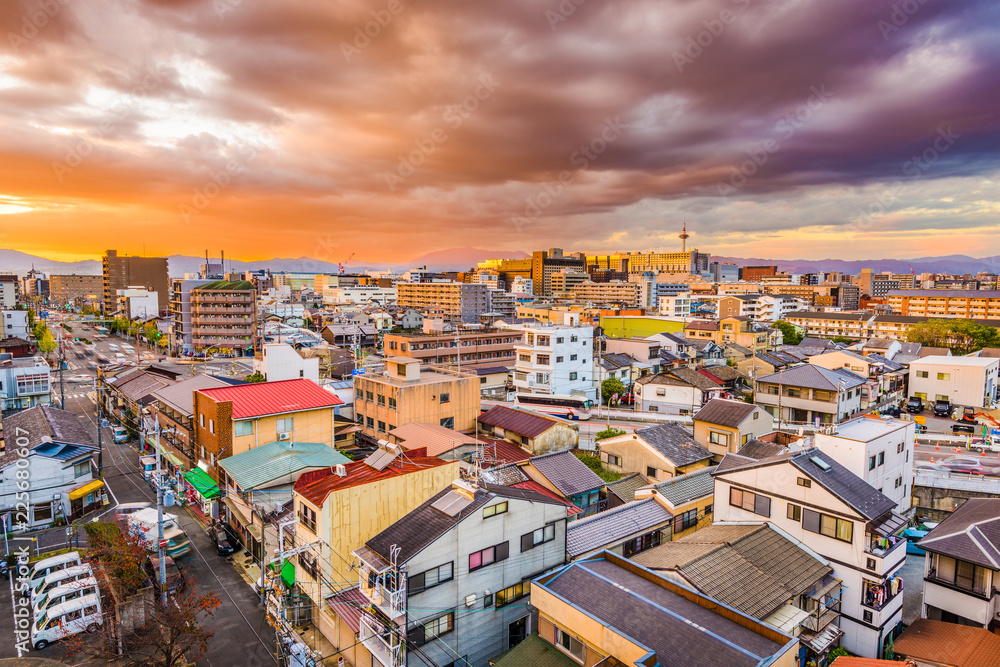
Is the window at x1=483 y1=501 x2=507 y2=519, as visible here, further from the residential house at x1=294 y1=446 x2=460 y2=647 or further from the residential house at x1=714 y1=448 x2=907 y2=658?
the residential house at x1=714 y1=448 x2=907 y2=658

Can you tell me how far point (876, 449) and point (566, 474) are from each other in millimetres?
12572

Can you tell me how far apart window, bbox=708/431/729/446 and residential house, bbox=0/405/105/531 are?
32.7m

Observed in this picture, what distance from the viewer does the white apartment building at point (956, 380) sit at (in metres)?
45.7

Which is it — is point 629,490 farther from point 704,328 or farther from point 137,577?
point 704,328

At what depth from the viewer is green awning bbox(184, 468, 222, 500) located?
24.0 meters

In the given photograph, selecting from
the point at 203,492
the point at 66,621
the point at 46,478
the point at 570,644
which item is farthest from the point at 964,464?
the point at 46,478

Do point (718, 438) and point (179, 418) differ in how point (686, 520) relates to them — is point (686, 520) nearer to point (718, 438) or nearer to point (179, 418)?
point (718, 438)

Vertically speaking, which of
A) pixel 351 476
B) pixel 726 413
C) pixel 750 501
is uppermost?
pixel 726 413

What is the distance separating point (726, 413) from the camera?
1136 inches

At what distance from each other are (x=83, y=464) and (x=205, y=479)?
6.60 metres

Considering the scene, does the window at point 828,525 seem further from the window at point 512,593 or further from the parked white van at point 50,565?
the parked white van at point 50,565

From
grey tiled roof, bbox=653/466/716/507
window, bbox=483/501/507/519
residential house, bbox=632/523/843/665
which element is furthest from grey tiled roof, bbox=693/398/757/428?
window, bbox=483/501/507/519

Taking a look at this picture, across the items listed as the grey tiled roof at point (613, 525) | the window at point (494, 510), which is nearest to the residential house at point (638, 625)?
the window at point (494, 510)

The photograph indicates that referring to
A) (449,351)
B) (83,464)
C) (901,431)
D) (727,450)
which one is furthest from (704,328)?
(83,464)
